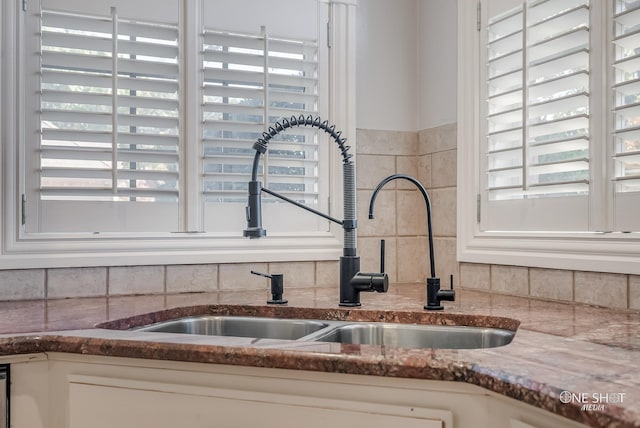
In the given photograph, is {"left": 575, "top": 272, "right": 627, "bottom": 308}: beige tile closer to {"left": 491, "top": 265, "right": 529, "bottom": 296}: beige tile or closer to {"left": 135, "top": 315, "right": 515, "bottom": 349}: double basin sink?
{"left": 491, "top": 265, "right": 529, "bottom": 296}: beige tile

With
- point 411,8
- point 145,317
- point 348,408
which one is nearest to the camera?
point 348,408

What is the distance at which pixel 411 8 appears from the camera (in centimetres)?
231

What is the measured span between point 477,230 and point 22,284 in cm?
152

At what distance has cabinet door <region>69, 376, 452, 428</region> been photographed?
1043 mm

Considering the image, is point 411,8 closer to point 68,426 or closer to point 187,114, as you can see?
point 187,114

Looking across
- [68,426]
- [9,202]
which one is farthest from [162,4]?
[68,426]

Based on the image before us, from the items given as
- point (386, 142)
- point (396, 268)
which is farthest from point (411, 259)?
point (386, 142)

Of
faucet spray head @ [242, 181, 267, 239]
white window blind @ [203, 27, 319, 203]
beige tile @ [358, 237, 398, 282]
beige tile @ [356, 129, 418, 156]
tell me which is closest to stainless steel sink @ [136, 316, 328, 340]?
faucet spray head @ [242, 181, 267, 239]

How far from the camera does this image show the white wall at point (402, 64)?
7.19 feet

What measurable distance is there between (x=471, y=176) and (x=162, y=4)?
124 centimetres

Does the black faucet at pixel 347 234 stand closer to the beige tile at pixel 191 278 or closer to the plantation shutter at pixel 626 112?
the beige tile at pixel 191 278

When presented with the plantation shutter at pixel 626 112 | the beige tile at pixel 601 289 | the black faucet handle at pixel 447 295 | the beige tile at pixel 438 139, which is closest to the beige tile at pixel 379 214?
the beige tile at pixel 438 139

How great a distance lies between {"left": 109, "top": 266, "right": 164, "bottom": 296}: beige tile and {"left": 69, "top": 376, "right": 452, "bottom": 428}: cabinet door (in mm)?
633

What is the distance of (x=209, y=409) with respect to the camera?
1150 mm
